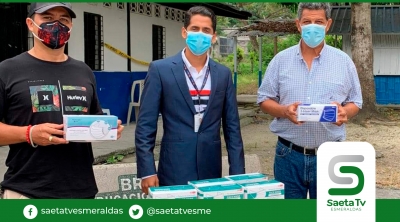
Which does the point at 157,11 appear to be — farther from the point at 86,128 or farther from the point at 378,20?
the point at 86,128

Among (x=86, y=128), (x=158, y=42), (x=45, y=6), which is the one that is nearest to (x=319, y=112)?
(x=86, y=128)

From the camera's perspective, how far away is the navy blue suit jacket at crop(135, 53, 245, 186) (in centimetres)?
279

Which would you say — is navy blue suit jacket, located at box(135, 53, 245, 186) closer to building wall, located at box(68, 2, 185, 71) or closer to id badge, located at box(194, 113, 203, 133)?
id badge, located at box(194, 113, 203, 133)

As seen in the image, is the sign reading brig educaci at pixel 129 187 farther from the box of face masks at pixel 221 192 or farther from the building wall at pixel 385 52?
the building wall at pixel 385 52

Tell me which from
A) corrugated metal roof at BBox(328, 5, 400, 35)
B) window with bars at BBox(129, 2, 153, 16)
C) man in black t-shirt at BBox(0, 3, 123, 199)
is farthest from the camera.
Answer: corrugated metal roof at BBox(328, 5, 400, 35)

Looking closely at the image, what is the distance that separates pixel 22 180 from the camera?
7.99 ft

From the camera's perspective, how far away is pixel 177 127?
280 cm

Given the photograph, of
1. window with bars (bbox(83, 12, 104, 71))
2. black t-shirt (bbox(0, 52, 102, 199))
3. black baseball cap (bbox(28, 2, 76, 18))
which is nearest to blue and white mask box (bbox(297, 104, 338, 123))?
black t-shirt (bbox(0, 52, 102, 199))

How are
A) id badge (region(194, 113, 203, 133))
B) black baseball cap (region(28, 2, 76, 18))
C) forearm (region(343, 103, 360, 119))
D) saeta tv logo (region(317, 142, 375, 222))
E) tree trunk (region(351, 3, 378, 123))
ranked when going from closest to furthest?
saeta tv logo (region(317, 142, 375, 222))
black baseball cap (region(28, 2, 76, 18))
id badge (region(194, 113, 203, 133))
forearm (region(343, 103, 360, 119))
tree trunk (region(351, 3, 378, 123))

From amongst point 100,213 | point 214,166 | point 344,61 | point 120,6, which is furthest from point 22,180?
point 120,6

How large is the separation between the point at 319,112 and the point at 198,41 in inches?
30.8

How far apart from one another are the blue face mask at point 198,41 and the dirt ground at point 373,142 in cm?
436

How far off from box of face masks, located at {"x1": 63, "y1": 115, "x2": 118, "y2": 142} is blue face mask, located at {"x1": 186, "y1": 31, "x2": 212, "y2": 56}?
0.81 metres

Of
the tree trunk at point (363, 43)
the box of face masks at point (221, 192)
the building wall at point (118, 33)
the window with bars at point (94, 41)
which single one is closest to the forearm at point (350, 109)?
the box of face masks at point (221, 192)
